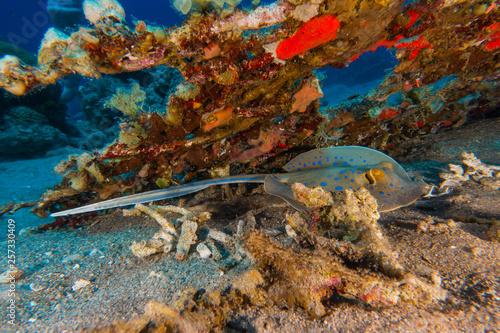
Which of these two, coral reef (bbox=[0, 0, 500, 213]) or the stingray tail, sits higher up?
coral reef (bbox=[0, 0, 500, 213])

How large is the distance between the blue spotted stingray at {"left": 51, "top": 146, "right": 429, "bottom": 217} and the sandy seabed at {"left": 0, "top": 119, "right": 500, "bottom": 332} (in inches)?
14.2

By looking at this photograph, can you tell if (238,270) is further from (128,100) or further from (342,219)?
(128,100)

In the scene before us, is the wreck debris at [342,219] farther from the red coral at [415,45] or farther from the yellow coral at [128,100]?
the yellow coral at [128,100]

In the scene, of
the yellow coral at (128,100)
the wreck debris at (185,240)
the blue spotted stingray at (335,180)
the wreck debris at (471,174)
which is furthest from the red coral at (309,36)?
the wreck debris at (471,174)

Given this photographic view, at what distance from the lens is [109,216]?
14.8ft

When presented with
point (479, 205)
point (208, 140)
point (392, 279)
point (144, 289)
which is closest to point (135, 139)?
point (208, 140)

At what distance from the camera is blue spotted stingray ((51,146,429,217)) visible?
131 inches

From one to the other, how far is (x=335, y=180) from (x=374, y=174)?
0.62 meters

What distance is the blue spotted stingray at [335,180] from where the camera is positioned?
334cm

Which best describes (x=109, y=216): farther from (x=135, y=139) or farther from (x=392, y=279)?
(x=392, y=279)

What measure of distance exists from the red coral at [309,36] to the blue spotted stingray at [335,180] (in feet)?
7.12

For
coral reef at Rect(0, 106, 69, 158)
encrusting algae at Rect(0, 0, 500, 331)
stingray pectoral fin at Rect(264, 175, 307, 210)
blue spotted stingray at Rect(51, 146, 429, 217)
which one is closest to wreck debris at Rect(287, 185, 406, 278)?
encrusting algae at Rect(0, 0, 500, 331)

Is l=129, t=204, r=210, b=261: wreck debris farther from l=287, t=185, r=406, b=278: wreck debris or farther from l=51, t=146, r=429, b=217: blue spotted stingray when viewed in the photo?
l=287, t=185, r=406, b=278: wreck debris

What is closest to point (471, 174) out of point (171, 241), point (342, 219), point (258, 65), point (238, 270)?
point (342, 219)
